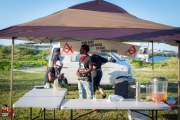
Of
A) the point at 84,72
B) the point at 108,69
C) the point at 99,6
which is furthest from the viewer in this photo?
the point at 108,69

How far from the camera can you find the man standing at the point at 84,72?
17.3 ft

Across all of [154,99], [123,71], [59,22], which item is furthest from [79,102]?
[123,71]

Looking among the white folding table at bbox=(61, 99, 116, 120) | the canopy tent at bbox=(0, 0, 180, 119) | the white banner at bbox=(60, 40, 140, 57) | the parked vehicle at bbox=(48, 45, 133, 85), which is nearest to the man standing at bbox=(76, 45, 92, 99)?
the white banner at bbox=(60, 40, 140, 57)

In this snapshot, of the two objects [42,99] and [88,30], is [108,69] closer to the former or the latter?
[88,30]

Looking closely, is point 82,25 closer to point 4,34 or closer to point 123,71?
point 4,34

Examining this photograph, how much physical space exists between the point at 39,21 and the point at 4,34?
0.77 meters

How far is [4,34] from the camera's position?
14.2 ft

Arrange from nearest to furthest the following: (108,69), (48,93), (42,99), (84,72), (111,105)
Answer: (111,105) < (42,99) < (48,93) < (84,72) < (108,69)

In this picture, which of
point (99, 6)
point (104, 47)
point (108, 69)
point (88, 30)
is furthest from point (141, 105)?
point (108, 69)

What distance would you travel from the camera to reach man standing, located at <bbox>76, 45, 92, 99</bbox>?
527 cm

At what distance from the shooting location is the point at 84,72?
17.3ft

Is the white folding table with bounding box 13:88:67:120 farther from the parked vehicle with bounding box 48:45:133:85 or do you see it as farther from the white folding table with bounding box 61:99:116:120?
the parked vehicle with bounding box 48:45:133:85

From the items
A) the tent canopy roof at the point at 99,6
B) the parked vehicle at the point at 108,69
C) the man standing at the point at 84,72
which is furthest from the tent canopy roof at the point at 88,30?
the parked vehicle at the point at 108,69

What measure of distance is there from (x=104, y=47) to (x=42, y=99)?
229 centimetres
